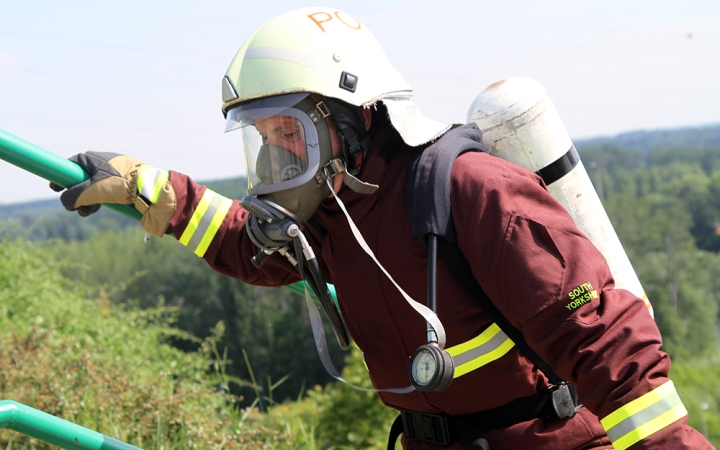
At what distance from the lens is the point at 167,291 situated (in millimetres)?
56531

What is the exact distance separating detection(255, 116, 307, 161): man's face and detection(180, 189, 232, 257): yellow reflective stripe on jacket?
0.64 metres

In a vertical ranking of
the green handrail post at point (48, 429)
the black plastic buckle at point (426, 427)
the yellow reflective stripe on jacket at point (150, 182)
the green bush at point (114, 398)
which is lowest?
the green bush at point (114, 398)

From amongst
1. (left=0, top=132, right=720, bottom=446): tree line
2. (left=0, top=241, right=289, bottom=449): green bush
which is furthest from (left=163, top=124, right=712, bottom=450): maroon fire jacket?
(left=0, top=132, right=720, bottom=446): tree line

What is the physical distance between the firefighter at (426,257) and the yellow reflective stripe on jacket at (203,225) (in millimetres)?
410

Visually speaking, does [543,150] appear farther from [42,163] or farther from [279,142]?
[42,163]

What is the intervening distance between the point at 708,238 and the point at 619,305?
103364mm

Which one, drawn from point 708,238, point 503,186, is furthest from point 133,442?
point 708,238

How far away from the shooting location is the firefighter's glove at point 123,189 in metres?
2.50

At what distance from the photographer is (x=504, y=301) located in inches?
71.2

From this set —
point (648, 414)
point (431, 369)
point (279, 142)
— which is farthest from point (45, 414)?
point (648, 414)

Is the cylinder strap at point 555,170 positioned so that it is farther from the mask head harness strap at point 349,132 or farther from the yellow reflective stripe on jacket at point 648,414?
the yellow reflective stripe on jacket at point 648,414

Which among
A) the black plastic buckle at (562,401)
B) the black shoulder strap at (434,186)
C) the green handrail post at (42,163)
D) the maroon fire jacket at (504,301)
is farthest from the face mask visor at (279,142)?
the black plastic buckle at (562,401)

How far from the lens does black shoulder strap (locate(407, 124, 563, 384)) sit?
188 cm

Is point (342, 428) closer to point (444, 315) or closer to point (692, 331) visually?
point (444, 315)
